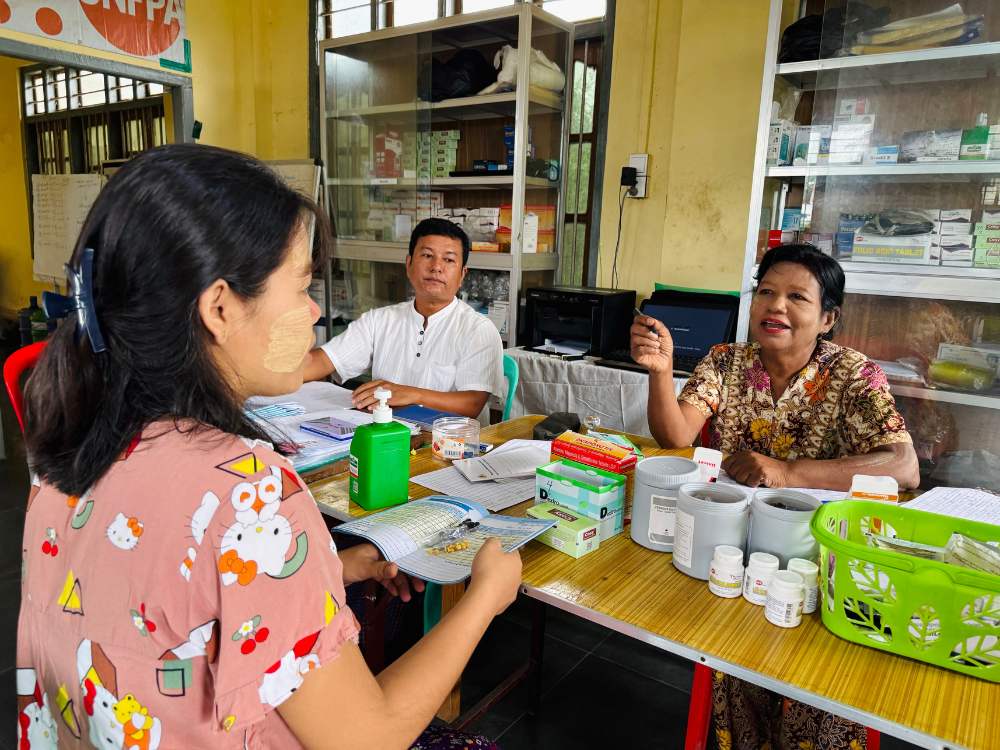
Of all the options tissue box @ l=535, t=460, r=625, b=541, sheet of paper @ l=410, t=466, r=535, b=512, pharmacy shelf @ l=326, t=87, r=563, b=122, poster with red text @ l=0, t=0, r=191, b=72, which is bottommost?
sheet of paper @ l=410, t=466, r=535, b=512

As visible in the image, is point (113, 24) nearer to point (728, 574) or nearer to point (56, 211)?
point (56, 211)

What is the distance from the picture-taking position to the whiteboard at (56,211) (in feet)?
13.8

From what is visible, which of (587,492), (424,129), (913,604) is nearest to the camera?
(913,604)

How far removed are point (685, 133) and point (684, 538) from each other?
2621 mm

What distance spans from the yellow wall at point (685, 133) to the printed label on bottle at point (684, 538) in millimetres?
2291

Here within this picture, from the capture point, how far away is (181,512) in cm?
59

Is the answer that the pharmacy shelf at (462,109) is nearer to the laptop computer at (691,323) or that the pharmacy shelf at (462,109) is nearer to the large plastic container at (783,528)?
the laptop computer at (691,323)

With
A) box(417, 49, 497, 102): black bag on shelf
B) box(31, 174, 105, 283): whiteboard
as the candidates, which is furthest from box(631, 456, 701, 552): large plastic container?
box(31, 174, 105, 283): whiteboard

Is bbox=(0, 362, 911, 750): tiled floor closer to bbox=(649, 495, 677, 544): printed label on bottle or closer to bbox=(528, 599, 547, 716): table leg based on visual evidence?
bbox=(528, 599, 547, 716): table leg

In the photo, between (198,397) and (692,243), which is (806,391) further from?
(692,243)

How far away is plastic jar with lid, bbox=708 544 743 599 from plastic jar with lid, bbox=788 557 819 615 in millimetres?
75

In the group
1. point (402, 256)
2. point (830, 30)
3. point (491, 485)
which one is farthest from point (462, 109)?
point (491, 485)

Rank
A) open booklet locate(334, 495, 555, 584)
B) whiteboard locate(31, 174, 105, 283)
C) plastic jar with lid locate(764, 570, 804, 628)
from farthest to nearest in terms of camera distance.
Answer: whiteboard locate(31, 174, 105, 283)
open booklet locate(334, 495, 555, 584)
plastic jar with lid locate(764, 570, 804, 628)

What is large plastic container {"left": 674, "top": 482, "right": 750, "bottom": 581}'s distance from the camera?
1.02 meters
